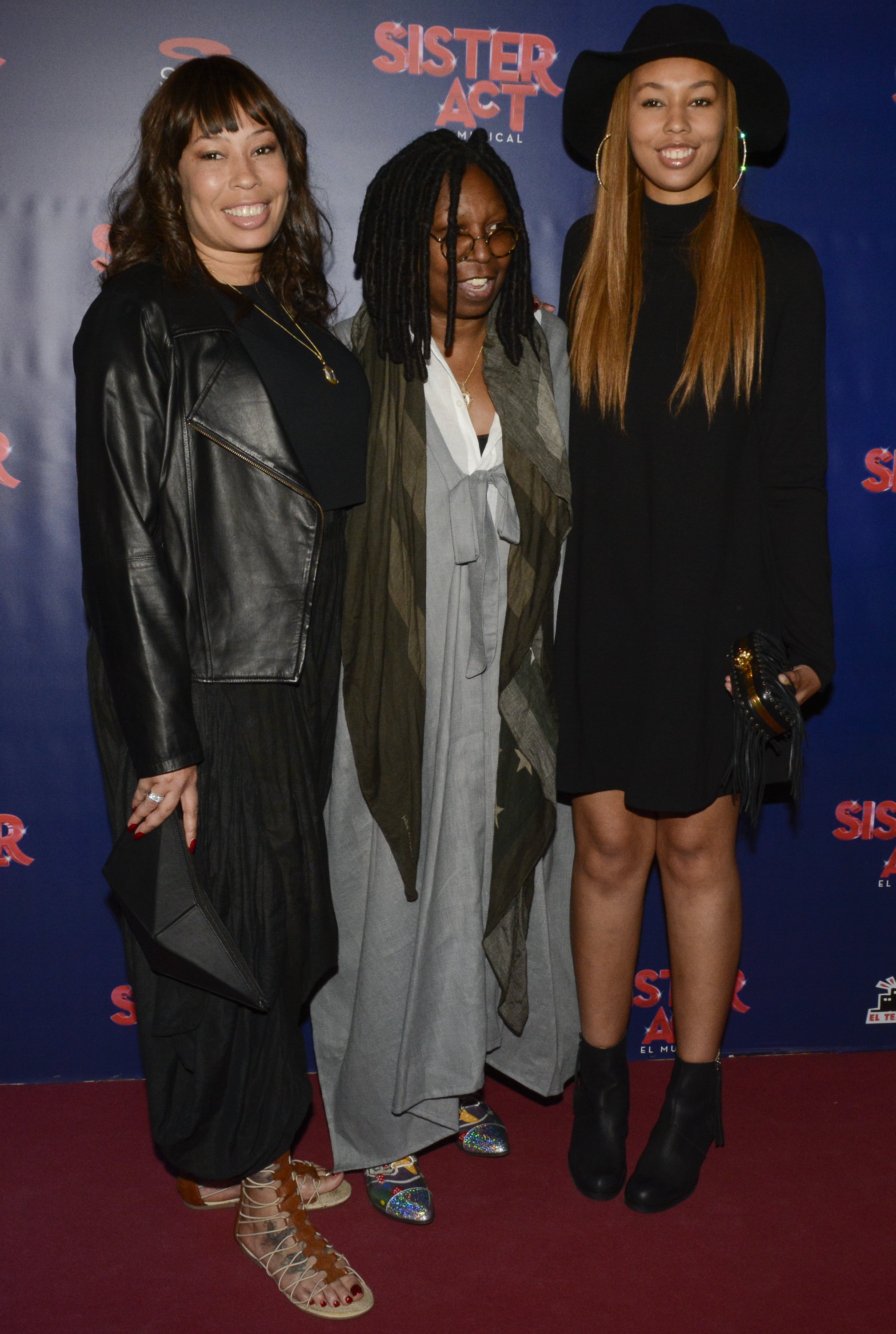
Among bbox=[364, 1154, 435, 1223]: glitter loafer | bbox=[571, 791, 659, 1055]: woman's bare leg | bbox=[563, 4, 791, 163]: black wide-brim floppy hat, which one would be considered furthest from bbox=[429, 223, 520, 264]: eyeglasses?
bbox=[364, 1154, 435, 1223]: glitter loafer

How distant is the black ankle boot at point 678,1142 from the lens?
7.71ft

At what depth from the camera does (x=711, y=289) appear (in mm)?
2098

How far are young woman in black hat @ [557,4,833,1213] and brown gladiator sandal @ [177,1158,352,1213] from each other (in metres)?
0.60

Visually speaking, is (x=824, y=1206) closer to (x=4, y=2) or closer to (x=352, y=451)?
(x=352, y=451)

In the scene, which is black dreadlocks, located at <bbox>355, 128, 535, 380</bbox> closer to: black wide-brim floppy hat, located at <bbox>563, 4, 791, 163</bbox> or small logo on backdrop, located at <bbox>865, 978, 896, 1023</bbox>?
black wide-brim floppy hat, located at <bbox>563, 4, 791, 163</bbox>

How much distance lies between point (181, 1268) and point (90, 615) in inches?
49.0

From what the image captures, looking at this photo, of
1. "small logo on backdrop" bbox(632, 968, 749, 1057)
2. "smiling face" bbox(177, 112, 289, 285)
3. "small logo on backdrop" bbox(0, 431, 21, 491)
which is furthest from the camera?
"small logo on backdrop" bbox(632, 968, 749, 1057)

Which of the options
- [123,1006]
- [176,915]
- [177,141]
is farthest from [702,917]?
[177,141]

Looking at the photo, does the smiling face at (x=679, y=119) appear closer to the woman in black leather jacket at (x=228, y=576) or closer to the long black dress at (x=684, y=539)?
the long black dress at (x=684, y=539)

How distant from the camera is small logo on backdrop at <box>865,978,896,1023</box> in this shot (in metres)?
2.99

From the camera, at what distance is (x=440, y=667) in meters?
2.23

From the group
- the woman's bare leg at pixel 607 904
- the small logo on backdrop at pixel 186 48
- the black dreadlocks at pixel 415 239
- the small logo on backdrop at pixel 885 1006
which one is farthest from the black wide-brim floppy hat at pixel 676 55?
the small logo on backdrop at pixel 885 1006

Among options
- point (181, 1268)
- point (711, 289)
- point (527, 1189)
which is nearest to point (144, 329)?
point (711, 289)

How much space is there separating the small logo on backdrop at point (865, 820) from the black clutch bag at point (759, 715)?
74cm
